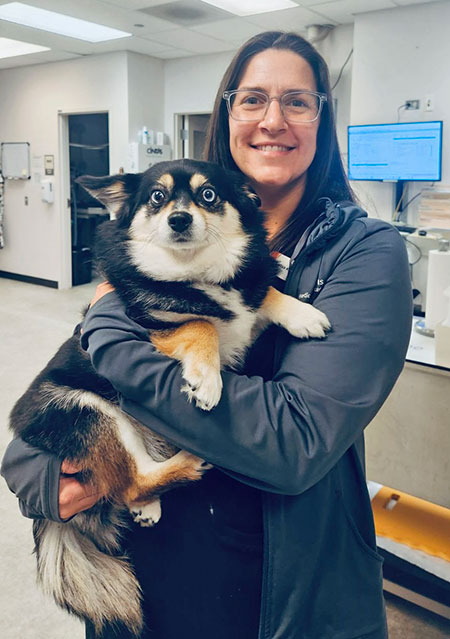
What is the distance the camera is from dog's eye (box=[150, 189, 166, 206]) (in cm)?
117

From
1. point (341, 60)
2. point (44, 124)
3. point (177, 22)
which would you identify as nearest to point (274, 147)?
point (177, 22)

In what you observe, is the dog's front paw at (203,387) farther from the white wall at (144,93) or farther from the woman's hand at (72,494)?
the white wall at (144,93)

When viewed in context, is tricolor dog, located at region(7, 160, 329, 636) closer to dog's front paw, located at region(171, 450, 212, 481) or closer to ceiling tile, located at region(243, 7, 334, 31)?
dog's front paw, located at region(171, 450, 212, 481)

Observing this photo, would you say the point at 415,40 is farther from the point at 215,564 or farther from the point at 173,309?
the point at 215,564

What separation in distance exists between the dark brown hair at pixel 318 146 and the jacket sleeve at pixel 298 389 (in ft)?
0.86

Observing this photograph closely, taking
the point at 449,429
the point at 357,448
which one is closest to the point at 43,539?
the point at 357,448

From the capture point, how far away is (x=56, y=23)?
5.60m

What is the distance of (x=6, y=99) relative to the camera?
309 inches

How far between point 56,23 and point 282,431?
5.95 metres

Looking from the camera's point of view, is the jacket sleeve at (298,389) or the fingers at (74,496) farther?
the fingers at (74,496)

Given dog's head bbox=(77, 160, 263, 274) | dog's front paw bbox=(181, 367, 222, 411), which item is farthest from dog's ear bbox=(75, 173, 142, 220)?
dog's front paw bbox=(181, 367, 222, 411)

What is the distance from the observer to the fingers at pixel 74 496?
1.00m

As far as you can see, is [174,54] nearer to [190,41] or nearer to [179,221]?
[190,41]

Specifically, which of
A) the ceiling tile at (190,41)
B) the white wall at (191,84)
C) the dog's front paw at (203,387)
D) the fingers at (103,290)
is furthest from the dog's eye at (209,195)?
the white wall at (191,84)
